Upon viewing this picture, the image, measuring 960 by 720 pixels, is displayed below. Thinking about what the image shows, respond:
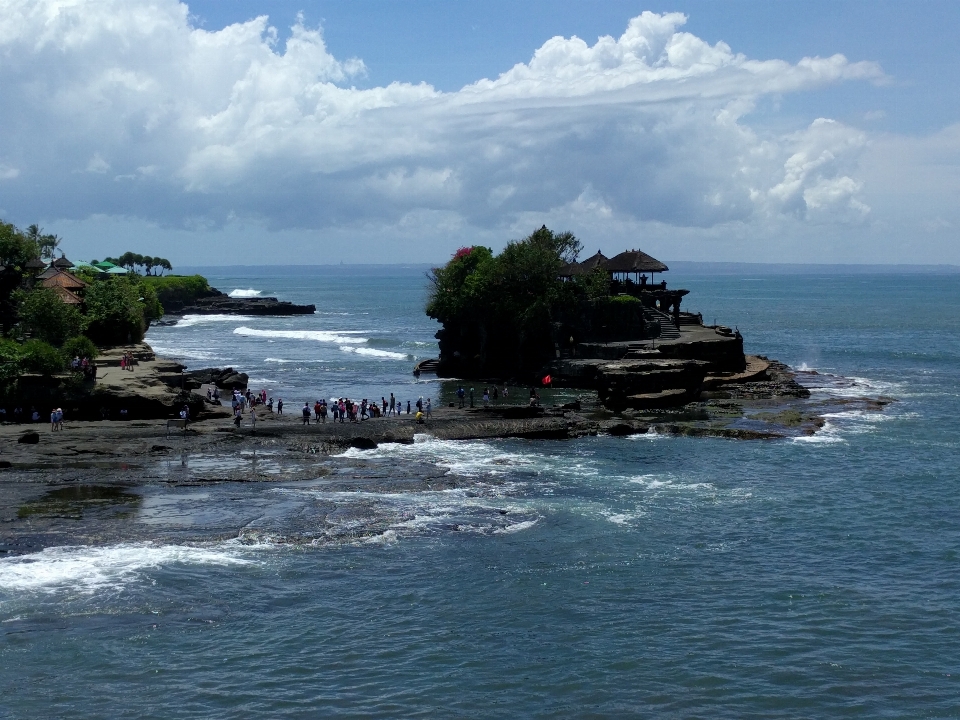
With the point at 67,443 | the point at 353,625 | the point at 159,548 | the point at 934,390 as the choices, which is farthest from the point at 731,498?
the point at 934,390

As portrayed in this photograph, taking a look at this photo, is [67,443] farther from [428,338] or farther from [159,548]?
[428,338]

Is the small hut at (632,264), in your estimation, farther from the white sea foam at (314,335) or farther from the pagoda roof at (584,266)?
the white sea foam at (314,335)

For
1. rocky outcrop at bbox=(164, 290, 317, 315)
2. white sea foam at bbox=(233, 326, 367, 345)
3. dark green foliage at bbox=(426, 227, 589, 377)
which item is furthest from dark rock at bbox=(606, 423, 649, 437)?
rocky outcrop at bbox=(164, 290, 317, 315)

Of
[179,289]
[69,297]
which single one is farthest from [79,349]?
[179,289]

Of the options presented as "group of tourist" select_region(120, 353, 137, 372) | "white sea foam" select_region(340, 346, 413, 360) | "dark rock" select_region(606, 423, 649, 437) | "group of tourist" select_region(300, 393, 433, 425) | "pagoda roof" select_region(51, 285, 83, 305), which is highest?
"pagoda roof" select_region(51, 285, 83, 305)

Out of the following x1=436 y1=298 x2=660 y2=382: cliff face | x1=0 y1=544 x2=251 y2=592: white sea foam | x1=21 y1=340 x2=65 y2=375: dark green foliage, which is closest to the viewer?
x1=0 y1=544 x2=251 y2=592: white sea foam

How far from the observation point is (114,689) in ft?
69.5

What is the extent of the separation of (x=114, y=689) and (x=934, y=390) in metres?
56.4

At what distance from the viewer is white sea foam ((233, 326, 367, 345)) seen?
104625 mm

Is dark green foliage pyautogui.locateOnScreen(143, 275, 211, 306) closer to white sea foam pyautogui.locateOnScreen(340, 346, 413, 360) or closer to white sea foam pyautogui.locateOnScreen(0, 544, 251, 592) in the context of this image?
white sea foam pyautogui.locateOnScreen(340, 346, 413, 360)

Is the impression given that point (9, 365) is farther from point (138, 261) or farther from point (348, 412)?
point (138, 261)

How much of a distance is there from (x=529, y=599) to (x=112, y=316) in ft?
150

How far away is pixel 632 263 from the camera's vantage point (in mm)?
72750

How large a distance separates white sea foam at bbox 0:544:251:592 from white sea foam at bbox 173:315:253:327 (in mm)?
100236
